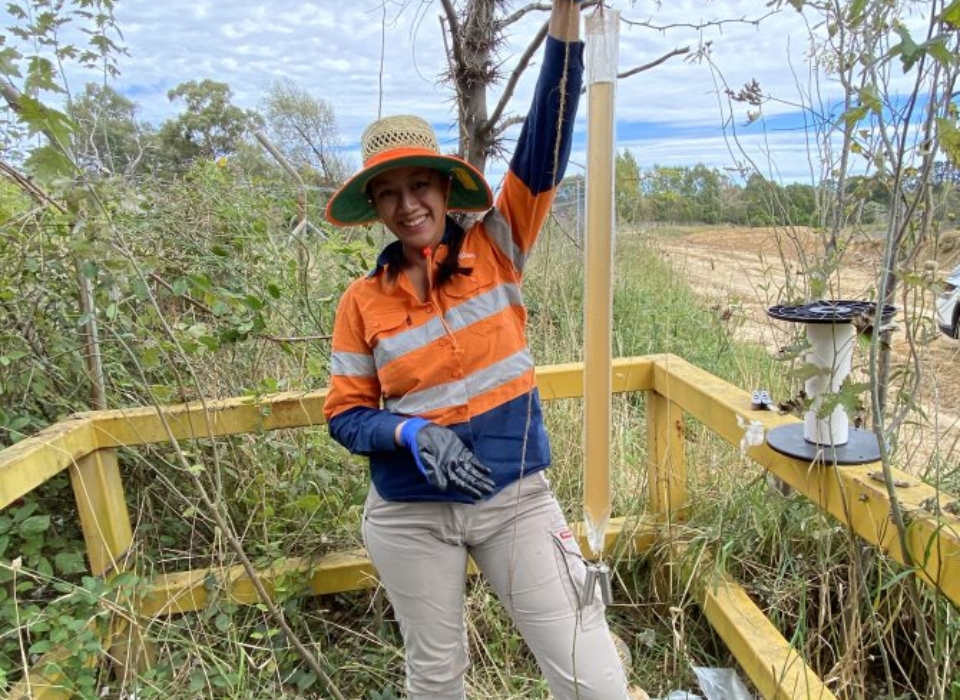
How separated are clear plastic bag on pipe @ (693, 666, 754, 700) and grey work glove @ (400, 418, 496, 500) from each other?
1081 millimetres

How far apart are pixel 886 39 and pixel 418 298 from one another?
135 cm

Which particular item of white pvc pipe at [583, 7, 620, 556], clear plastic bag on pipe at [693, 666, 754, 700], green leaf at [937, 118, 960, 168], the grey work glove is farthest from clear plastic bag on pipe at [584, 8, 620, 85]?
clear plastic bag on pipe at [693, 666, 754, 700]

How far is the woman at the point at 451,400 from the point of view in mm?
1625

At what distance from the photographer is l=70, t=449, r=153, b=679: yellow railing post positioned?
210 cm

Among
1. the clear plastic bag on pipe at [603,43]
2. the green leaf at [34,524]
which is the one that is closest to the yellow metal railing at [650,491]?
the green leaf at [34,524]

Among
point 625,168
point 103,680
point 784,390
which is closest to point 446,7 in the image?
point 784,390

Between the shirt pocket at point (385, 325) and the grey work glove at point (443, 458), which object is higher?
the shirt pocket at point (385, 325)

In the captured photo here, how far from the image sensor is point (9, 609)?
69.7 inches

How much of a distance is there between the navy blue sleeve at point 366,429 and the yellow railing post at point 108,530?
967 mm

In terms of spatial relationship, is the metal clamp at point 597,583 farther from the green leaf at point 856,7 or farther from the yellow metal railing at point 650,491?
the green leaf at point 856,7

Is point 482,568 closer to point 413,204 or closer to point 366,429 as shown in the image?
point 366,429

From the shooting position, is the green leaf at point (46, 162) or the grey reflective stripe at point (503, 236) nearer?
the green leaf at point (46, 162)

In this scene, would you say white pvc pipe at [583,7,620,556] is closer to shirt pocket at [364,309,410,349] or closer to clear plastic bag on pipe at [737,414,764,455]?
shirt pocket at [364,309,410,349]

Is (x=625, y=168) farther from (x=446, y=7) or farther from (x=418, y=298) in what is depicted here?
(x=418, y=298)
